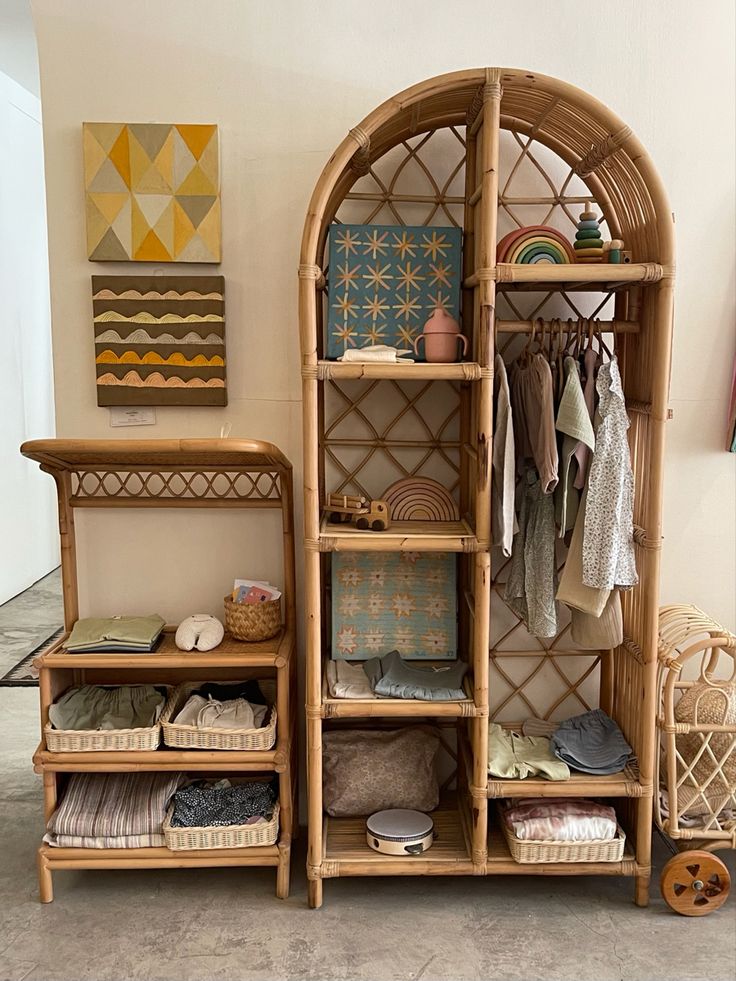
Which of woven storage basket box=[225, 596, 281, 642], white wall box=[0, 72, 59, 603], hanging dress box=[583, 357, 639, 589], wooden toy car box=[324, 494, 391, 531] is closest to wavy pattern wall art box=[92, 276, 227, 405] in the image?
wooden toy car box=[324, 494, 391, 531]

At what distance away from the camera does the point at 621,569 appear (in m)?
2.32

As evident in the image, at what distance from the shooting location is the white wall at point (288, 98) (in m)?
2.61

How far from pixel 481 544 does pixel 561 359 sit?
1.83 feet

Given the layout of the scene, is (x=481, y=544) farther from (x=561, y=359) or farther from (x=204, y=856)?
(x=204, y=856)

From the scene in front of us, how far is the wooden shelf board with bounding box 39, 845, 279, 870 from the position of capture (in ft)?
8.19

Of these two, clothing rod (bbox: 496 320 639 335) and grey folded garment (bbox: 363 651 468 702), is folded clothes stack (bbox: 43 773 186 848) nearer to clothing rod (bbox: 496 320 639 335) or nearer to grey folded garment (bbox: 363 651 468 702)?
grey folded garment (bbox: 363 651 468 702)

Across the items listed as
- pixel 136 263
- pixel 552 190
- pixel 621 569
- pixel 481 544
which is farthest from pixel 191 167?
pixel 621 569

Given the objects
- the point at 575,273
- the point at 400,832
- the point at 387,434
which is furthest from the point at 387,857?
the point at 575,273

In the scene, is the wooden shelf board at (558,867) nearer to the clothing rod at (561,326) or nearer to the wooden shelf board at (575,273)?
the clothing rod at (561,326)

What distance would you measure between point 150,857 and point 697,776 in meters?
1.58

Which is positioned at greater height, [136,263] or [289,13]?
[289,13]

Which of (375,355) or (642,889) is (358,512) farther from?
(642,889)

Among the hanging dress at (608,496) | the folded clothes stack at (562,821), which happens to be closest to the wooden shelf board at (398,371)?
the hanging dress at (608,496)

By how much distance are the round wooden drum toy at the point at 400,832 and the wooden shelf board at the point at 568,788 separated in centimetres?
24
